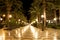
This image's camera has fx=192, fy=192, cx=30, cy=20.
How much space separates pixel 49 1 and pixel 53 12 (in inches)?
763

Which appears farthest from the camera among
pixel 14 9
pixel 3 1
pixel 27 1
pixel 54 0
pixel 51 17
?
pixel 27 1

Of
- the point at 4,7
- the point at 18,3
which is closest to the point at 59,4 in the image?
the point at 18,3

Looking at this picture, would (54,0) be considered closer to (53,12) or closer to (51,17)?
(53,12)

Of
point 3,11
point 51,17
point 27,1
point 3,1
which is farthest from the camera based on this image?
point 27,1

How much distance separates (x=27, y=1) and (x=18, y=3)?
97.7 ft

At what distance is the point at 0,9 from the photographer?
160 feet

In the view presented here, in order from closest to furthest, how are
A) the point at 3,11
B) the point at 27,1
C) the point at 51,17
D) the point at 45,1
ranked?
1. the point at 45,1
2. the point at 3,11
3. the point at 51,17
4. the point at 27,1

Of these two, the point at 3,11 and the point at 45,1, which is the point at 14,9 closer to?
the point at 3,11

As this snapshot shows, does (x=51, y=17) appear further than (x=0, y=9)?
Yes

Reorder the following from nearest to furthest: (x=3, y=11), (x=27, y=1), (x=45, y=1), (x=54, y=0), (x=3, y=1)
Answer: (x=45, y=1)
(x=54, y=0)
(x=3, y=1)
(x=3, y=11)
(x=27, y=1)

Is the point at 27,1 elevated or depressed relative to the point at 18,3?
elevated

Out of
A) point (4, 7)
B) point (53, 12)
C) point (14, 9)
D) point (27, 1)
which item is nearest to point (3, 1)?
point (4, 7)

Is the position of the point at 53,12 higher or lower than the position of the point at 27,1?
lower

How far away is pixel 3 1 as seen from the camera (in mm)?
46094
